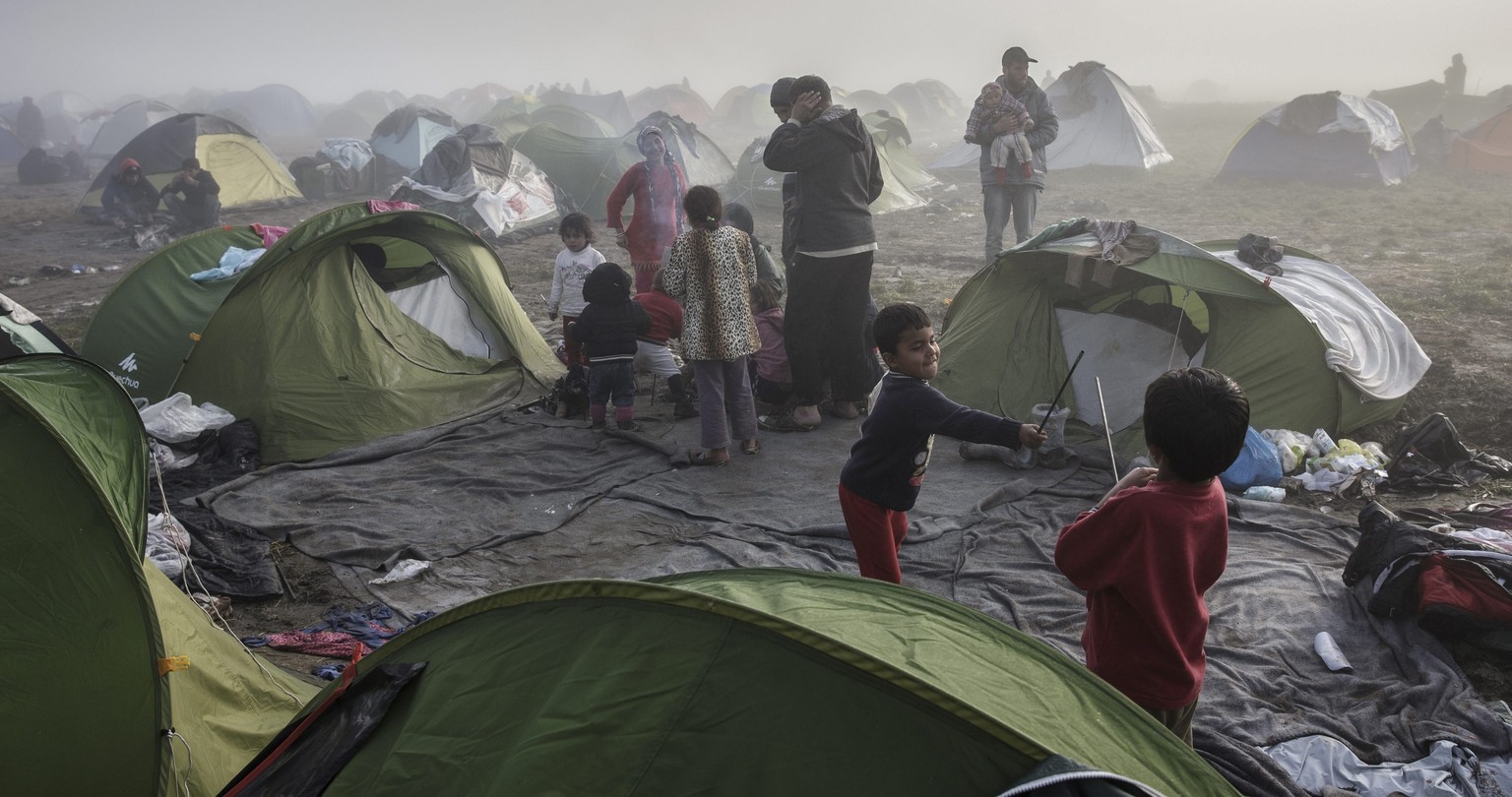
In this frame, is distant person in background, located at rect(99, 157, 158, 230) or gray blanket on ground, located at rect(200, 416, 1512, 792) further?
distant person in background, located at rect(99, 157, 158, 230)

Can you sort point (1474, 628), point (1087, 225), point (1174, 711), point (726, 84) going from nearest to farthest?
point (1174, 711)
point (1474, 628)
point (1087, 225)
point (726, 84)

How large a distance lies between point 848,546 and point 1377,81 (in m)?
88.5

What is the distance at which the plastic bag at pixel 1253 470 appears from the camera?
17.4 feet

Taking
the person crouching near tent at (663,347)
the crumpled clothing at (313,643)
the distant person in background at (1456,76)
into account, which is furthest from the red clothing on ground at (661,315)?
the distant person in background at (1456,76)

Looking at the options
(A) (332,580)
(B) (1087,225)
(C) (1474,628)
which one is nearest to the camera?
(C) (1474,628)

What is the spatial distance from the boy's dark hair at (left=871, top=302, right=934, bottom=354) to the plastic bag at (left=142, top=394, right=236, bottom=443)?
15.9 feet

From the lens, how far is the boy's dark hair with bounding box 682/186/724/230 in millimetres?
5602

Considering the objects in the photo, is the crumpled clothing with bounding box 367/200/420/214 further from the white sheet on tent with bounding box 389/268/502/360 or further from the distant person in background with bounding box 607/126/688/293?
the distant person in background with bounding box 607/126/688/293

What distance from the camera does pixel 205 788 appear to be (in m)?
2.97

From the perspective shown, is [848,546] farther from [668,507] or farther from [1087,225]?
[1087,225]

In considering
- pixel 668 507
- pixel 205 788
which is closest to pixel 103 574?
pixel 205 788

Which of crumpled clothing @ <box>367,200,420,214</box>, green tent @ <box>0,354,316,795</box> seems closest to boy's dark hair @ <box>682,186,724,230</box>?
crumpled clothing @ <box>367,200,420,214</box>

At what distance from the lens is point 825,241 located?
5.92 m

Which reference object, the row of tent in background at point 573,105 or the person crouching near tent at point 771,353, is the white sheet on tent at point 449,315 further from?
the row of tent in background at point 573,105
